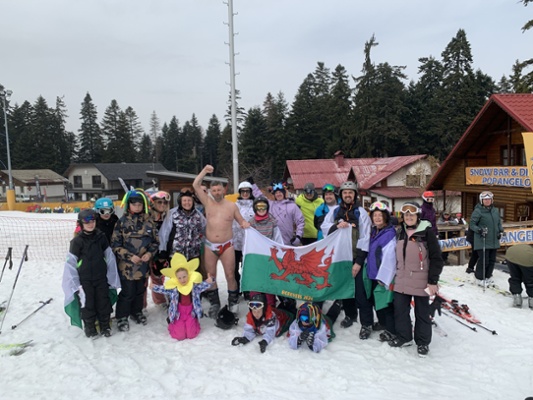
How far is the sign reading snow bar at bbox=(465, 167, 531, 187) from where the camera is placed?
1317cm

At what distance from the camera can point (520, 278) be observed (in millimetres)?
6402

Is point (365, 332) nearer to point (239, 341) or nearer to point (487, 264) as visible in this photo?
point (239, 341)

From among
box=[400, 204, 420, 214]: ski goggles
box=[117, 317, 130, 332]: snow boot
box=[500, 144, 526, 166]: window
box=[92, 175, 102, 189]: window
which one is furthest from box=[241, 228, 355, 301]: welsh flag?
box=[92, 175, 102, 189]: window

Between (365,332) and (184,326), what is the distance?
8.34 feet

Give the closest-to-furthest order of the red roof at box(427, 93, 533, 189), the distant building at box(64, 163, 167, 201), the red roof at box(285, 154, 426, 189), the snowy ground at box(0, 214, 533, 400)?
the snowy ground at box(0, 214, 533, 400)
the red roof at box(427, 93, 533, 189)
the red roof at box(285, 154, 426, 189)
the distant building at box(64, 163, 167, 201)

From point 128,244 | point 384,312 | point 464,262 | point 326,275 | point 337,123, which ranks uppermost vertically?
point 337,123

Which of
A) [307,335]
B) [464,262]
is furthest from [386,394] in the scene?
[464,262]

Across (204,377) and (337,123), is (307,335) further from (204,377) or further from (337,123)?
(337,123)

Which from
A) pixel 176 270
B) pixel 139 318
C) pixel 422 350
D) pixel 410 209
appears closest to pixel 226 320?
pixel 176 270

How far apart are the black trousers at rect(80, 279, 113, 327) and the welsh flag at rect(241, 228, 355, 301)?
1919 millimetres

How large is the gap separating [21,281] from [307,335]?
6.51m

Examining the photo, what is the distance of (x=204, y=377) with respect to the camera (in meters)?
4.03

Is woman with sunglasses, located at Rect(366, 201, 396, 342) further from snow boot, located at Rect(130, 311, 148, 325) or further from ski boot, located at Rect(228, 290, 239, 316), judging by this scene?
snow boot, located at Rect(130, 311, 148, 325)

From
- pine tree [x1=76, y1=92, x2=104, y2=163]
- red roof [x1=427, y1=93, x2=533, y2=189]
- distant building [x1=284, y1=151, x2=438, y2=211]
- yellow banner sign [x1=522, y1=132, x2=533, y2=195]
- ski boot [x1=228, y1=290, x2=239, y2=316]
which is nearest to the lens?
ski boot [x1=228, y1=290, x2=239, y2=316]
